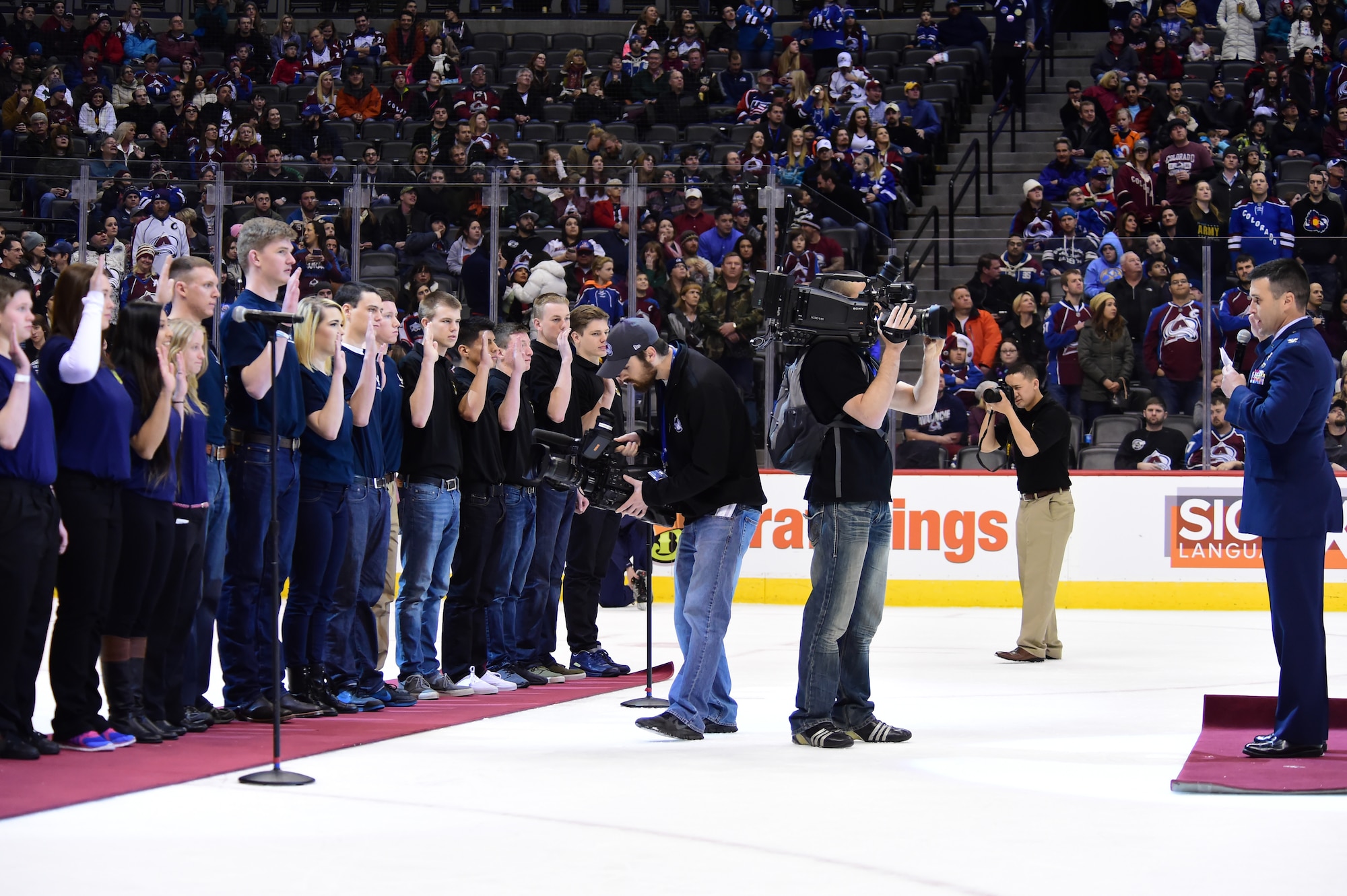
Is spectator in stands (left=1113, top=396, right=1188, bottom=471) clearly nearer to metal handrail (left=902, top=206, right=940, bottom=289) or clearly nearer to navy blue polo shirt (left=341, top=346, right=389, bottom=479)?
metal handrail (left=902, top=206, right=940, bottom=289)

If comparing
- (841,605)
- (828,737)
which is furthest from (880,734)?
(841,605)

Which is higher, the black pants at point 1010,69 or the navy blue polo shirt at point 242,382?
the black pants at point 1010,69

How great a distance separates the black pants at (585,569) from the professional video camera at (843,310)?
2.64 metres

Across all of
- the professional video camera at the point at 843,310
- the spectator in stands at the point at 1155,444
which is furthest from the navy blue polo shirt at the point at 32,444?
the spectator in stands at the point at 1155,444

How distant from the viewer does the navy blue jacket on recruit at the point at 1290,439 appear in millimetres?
5938

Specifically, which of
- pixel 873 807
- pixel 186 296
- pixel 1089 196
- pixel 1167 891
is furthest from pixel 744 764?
pixel 1089 196

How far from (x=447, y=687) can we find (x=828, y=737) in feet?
7.70

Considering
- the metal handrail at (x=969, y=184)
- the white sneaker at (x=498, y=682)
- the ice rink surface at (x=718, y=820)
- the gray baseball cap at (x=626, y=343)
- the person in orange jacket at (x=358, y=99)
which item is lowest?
the white sneaker at (x=498, y=682)

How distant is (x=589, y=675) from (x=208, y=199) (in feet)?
21.6

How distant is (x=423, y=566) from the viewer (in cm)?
774

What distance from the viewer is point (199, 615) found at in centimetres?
670

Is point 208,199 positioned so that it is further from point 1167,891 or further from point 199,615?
point 1167,891

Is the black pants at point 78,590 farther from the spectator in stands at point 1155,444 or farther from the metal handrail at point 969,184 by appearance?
the metal handrail at point 969,184

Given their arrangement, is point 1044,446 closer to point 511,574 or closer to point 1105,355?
point 1105,355
